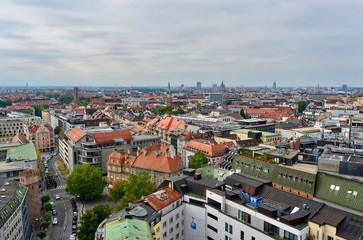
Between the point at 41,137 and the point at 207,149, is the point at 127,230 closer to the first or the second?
the point at 207,149

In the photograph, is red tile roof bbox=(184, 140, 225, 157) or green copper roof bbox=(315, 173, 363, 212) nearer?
green copper roof bbox=(315, 173, 363, 212)

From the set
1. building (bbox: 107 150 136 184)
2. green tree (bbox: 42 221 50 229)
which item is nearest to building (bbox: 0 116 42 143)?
building (bbox: 107 150 136 184)

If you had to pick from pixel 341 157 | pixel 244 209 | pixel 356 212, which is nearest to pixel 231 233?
pixel 244 209

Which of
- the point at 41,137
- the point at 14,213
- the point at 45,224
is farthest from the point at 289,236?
the point at 41,137

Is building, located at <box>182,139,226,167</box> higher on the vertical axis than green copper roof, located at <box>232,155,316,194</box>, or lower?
lower

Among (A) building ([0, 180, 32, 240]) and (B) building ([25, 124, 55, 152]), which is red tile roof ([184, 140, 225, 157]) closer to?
(A) building ([0, 180, 32, 240])

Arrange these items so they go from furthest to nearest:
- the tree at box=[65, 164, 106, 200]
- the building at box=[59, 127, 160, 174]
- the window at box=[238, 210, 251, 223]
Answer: the building at box=[59, 127, 160, 174], the tree at box=[65, 164, 106, 200], the window at box=[238, 210, 251, 223]

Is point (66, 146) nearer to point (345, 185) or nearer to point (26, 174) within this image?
point (26, 174)
